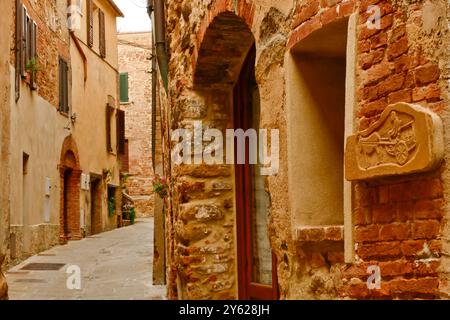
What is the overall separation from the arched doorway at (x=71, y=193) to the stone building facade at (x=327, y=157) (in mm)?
10378

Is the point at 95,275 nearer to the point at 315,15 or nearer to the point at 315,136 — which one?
the point at 315,136

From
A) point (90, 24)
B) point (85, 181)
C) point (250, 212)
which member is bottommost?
point (250, 212)

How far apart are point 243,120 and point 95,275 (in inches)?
186

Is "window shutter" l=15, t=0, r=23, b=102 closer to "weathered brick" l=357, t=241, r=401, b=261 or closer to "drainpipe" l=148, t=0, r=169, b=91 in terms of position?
"drainpipe" l=148, t=0, r=169, b=91

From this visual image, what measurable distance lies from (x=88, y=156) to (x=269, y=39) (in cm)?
1438

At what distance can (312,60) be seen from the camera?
342cm

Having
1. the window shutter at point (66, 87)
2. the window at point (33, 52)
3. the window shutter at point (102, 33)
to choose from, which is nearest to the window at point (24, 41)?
the window at point (33, 52)

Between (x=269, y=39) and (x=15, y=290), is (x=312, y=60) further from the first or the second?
(x=15, y=290)

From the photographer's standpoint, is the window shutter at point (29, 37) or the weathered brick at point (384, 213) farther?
the window shutter at point (29, 37)

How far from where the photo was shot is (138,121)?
90.1ft

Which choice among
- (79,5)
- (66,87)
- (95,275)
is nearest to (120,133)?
(79,5)

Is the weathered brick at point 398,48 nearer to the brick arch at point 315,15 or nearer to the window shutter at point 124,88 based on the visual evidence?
the brick arch at point 315,15

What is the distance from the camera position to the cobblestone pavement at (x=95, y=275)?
7730 millimetres

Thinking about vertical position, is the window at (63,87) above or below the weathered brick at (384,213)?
above
